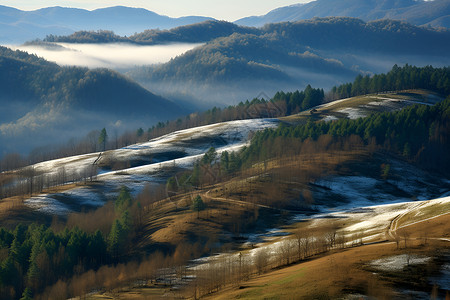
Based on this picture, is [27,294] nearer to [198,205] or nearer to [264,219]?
[198,205]

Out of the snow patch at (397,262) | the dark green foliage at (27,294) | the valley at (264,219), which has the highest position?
the snow patch at (397,262)

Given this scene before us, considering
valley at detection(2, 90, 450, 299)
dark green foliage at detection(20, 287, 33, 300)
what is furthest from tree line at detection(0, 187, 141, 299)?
valley at detection(2, 90, 450, 299)

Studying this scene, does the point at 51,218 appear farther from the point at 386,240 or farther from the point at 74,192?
the point at 386,240

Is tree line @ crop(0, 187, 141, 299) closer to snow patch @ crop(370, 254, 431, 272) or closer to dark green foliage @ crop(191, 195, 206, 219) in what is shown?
dark green foliage @ crop(191, 195, 206, 219)

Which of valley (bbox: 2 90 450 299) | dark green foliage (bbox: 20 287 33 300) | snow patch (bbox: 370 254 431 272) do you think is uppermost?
snow patch (bbox: 370 254 431 272)

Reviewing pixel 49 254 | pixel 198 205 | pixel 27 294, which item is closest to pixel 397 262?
pixel 27 294

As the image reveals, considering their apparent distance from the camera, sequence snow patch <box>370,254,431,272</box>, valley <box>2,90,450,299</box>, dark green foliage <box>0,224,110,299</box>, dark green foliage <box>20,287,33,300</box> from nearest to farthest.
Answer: snow patch <box>370,254,431,272</box> < valley <box>2,90,450,299</box> < dark green foliage <box>20,287,33,300</box> < dark green foliage <box>0,224,110,299</box>

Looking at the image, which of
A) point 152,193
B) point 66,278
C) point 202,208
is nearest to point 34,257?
point 66,278

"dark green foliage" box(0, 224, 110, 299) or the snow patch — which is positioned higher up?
the snow patch

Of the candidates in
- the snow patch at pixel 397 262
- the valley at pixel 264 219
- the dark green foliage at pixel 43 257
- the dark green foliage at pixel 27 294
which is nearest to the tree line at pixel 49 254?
the dark green foliage at pixel 43 257

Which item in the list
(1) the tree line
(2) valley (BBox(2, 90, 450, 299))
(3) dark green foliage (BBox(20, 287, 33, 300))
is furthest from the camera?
(1) the tree line

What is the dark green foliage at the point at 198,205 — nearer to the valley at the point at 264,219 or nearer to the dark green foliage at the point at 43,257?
the valley at the point at 264,219
